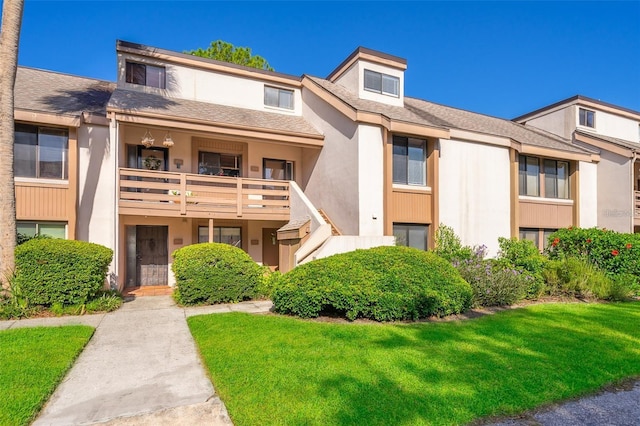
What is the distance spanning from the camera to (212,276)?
1030 cm

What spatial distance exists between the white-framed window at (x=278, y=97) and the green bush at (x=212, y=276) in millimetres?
8290

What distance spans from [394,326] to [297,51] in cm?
2336

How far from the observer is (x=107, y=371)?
535cm

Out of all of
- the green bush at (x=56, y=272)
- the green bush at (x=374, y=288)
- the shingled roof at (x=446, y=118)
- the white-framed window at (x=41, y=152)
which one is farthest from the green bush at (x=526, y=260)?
the white-framed window at (x=41, y=152)

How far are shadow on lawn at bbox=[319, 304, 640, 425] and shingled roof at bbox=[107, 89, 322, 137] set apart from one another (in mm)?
9528

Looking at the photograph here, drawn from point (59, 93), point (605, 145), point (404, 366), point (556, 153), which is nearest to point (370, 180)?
point (404, 366)

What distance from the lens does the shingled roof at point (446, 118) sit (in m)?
14.2

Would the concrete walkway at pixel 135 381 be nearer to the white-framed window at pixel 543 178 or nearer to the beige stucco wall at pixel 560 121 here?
the white-framed window at pixel 543 178

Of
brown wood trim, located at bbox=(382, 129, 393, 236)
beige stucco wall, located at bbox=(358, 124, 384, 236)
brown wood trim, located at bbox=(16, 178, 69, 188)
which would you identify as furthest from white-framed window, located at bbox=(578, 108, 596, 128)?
brown wood trim, located at bbox=(16, 178, 69, 188)

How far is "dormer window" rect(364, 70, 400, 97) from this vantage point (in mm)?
15734

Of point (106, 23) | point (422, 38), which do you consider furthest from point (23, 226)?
point (422, 38)

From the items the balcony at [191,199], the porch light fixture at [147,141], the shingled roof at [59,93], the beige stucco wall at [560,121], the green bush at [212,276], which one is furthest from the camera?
the beige stucco wall at [560,121]

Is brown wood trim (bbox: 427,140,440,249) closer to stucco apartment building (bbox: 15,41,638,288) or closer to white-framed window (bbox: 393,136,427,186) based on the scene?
stucco apartment building (bbox: 15,41,638,288)

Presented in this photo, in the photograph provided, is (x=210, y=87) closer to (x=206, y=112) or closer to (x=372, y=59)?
(x=206, y=112)
